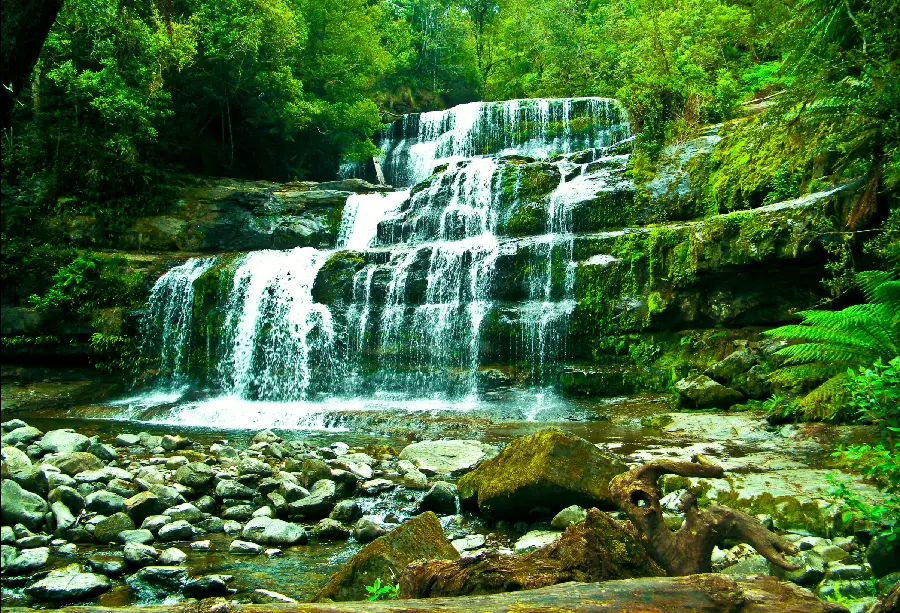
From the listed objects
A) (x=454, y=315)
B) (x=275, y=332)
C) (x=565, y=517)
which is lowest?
(x=565, y=517)

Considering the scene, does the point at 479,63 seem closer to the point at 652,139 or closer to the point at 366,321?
the point at 652,139

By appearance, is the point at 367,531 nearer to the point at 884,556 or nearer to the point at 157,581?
the point at 157,581

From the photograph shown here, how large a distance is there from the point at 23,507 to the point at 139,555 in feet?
4.93

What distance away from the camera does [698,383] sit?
34.0 feet

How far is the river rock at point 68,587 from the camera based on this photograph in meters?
4.23

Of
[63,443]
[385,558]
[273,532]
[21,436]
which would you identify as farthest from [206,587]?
[21,436]

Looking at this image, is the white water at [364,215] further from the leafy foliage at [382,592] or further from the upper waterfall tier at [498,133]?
the leafy foliage at [382,592]

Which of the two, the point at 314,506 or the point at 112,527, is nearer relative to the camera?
the point at 112,527

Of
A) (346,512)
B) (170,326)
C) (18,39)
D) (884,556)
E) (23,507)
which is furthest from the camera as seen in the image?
(170,326)

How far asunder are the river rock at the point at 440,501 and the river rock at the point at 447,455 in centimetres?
148

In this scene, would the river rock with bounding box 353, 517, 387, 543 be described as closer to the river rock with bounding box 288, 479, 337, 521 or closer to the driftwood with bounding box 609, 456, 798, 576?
the river rock with bounding box 288, 479, 337, 521

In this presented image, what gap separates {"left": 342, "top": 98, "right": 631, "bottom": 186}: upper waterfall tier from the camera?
2183 cm

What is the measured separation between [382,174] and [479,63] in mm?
15147

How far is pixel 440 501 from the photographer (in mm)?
6320
